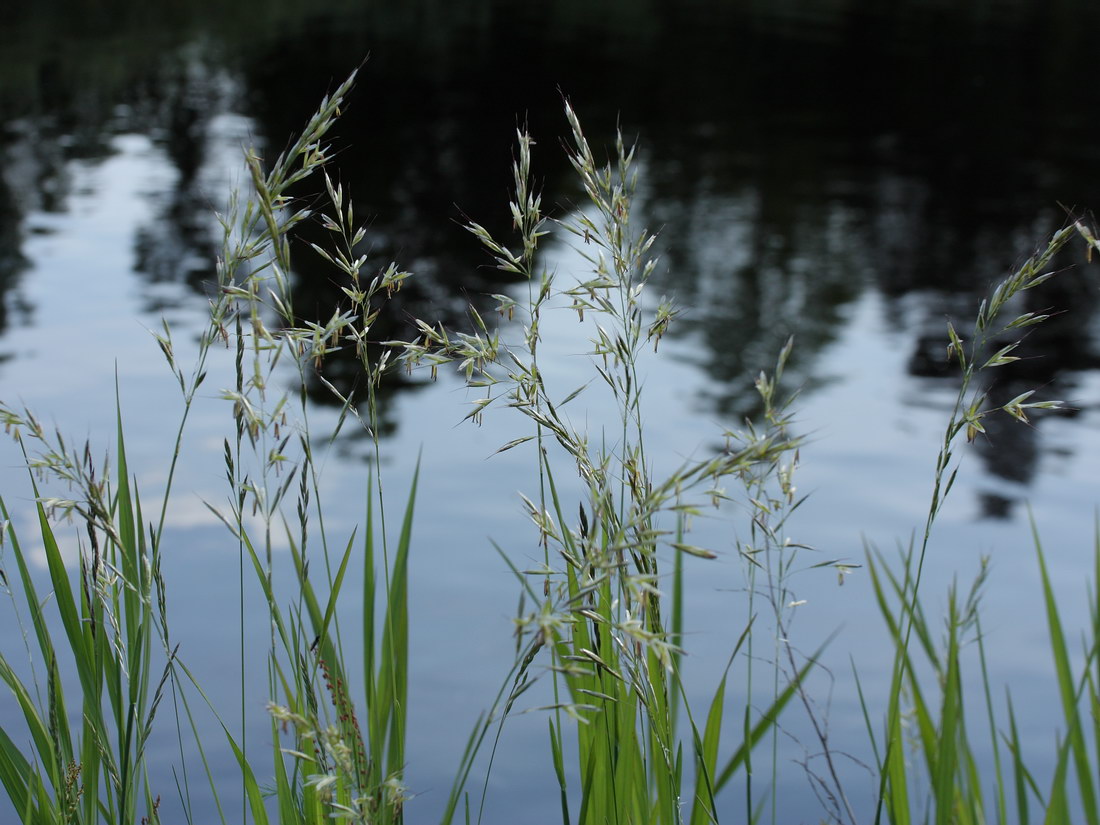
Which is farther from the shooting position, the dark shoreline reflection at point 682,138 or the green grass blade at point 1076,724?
the dark shoreline reflection at point 682,138

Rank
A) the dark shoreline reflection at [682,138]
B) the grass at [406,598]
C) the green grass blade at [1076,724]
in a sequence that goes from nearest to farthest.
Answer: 1. the grass at [406,598]
2. the green grass blade at [1076,724]
3. the dark shoreline reflection at [682,138]

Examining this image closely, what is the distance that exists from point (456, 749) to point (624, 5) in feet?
80.9

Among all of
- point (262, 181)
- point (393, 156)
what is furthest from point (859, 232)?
point (262, 181)

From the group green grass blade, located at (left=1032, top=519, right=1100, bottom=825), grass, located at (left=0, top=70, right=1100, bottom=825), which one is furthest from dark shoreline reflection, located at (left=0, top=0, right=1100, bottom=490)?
green grass blade, located at (left=1032, top=519, right=1100, bottom=825)

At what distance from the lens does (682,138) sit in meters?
14.5

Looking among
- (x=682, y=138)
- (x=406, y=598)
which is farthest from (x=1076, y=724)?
(x=682, y=138)

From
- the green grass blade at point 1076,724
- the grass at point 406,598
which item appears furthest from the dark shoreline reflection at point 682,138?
the green grass blade at point 1076,724

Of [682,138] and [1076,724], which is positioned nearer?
[1076,724]

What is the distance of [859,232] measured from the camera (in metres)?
11.2

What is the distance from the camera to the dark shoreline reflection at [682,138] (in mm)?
8836

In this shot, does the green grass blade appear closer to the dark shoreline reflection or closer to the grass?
the grass

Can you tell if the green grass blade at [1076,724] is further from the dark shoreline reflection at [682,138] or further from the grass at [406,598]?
the dark shoreline reflection at [682,138]

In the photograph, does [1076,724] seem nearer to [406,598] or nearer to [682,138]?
[406,598]

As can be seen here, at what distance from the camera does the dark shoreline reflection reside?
8.84m
